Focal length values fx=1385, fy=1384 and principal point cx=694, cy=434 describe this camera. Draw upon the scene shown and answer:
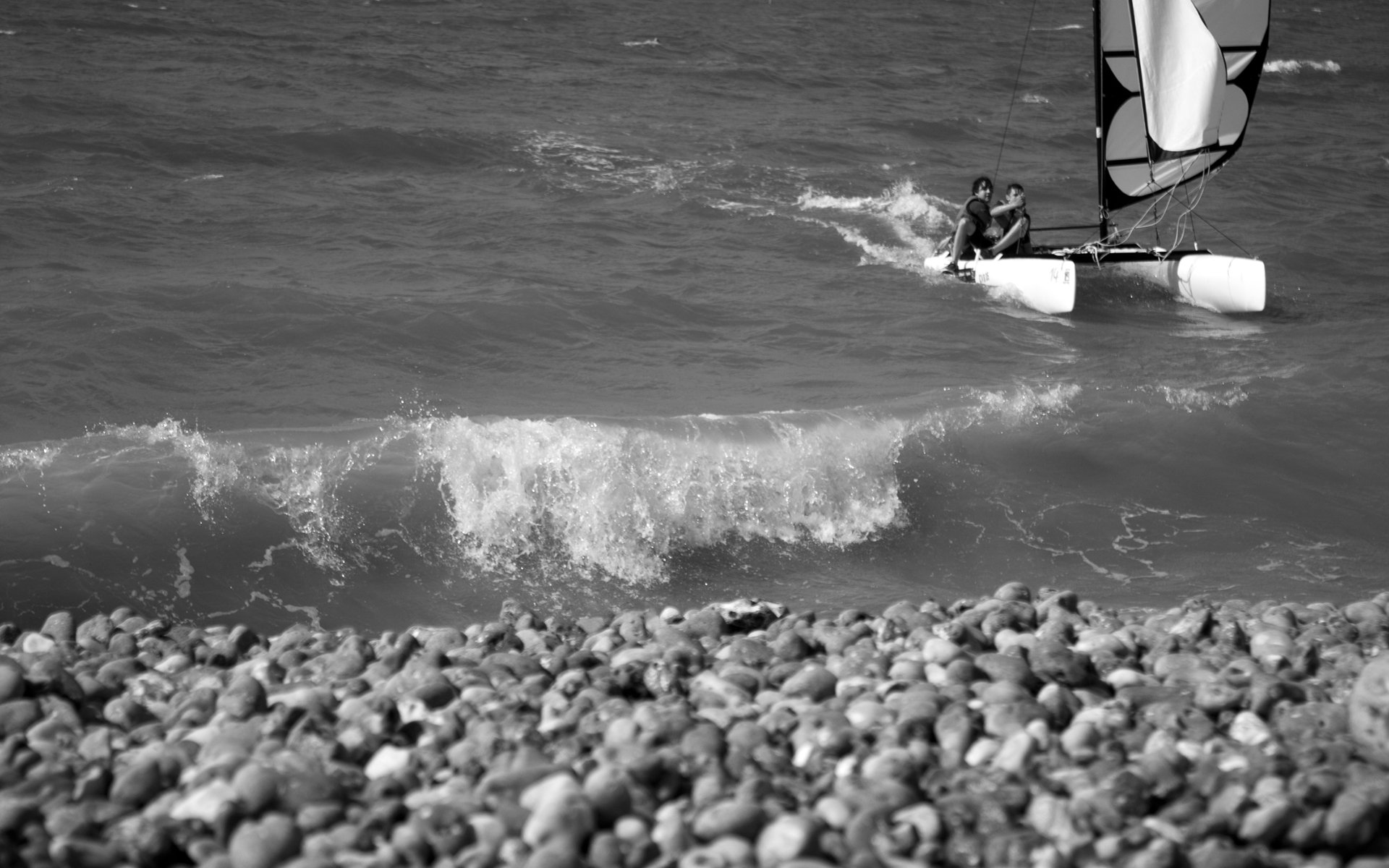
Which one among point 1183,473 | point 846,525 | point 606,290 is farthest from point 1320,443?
point 606,290

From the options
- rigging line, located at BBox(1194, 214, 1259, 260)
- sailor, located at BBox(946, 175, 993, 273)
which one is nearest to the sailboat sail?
rigging line, located at BBox(1194, 214, 1259, 260)

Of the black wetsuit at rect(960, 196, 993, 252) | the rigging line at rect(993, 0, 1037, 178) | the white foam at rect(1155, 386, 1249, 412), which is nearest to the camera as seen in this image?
the white foam at rect(1155, 386, 1249, 412)

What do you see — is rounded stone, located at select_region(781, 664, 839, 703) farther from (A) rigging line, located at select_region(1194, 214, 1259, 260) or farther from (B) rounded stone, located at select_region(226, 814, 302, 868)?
(A) rigging line, located at select_region(1194, 214, 1259, 260)

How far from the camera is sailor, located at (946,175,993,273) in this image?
14.4 meters

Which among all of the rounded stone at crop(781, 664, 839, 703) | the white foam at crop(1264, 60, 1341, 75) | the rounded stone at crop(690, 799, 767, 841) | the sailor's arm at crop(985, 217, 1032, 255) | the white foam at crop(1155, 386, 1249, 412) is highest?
the white foam at crop(1264, 60, 1341, 75)

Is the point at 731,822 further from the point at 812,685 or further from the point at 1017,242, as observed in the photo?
the point at 1017,242

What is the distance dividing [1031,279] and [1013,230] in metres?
0.78

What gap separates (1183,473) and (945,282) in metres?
4.98

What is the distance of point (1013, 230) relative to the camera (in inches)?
570

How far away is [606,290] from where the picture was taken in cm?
1293

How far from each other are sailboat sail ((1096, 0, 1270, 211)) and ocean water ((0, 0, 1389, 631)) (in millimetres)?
1614

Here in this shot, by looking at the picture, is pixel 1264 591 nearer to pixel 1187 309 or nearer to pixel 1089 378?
pixel 1089 378

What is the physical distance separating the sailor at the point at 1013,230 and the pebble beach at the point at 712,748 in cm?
917

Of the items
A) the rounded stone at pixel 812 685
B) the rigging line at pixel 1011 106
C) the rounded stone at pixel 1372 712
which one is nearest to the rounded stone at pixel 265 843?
the rounded stone at pixel 812 685
